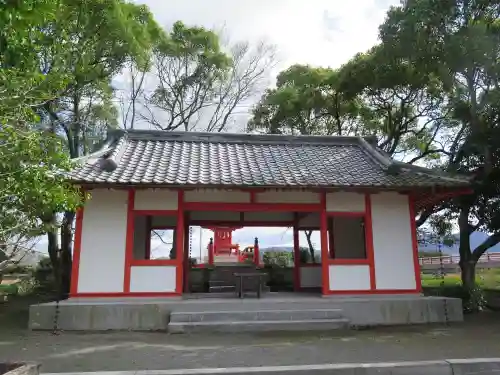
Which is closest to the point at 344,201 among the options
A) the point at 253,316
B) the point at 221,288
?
the point at 253,316

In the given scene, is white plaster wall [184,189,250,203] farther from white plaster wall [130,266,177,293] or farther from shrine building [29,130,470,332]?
white plaster wall [130,266,177,293]

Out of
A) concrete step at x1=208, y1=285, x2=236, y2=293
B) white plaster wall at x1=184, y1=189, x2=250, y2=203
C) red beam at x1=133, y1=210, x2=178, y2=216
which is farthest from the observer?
concrete step at x1=208, y1=285, x2=236, y2=293

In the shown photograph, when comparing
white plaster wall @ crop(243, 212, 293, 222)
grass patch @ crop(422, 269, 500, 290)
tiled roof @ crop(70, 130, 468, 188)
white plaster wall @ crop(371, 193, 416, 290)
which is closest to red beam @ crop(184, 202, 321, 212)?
tiled roof @ crop(70, 130, 468, 188)

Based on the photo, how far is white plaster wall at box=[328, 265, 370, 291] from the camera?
29.3ft

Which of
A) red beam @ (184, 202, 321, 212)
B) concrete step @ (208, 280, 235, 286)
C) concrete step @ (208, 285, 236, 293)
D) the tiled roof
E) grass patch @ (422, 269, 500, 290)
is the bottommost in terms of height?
grass patch @ (422, 269, 500, 290)

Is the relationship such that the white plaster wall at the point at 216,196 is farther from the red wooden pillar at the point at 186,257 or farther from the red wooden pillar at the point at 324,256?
the red wooden pillar at the point at 186,257

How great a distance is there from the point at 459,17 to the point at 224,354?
9.56m

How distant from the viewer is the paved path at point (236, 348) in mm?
5496

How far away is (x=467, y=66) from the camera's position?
9.90 m

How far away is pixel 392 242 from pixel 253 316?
3.67 m

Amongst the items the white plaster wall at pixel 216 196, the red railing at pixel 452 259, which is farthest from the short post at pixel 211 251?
the red railing at pixel 452 259

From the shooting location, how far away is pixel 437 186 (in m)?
8.70

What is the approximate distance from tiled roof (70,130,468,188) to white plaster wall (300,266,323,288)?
3.38 meters

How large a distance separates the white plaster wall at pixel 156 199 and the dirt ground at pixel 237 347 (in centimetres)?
268
